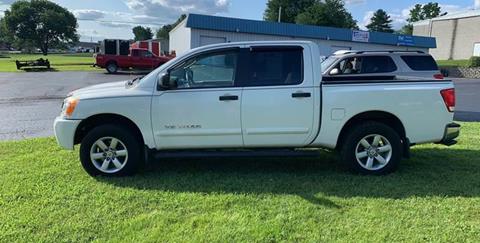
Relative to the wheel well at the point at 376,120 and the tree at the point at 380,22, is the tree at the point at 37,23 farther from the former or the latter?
the wheel well at the point at 376,120

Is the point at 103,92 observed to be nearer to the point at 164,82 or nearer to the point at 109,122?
the point at 109,122

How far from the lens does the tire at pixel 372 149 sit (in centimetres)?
535

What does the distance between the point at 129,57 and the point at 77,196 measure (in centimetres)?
2636

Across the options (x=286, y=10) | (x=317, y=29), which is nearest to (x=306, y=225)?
(x=317, y=29)

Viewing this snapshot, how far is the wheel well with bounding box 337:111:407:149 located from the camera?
17.7 feet

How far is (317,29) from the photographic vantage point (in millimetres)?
33344

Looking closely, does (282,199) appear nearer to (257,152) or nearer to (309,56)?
(257,152)

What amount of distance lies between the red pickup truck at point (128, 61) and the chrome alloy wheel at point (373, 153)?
25.4 meters

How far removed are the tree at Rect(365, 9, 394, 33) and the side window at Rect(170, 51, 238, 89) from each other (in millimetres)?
94181

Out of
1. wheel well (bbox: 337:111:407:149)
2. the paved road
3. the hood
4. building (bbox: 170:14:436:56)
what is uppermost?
building (bbox: 170:14:436:56)

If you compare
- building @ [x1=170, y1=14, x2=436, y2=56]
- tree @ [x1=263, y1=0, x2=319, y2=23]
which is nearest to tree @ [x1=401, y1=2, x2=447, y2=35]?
tree @ [x1=263, y1=0, x2=319, y2=23]

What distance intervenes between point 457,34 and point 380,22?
133 ft

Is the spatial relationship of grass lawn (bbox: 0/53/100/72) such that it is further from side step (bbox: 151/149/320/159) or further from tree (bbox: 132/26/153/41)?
tree (bbox: 132/26/153/41)

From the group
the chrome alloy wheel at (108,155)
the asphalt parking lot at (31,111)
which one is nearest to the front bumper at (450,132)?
the chrome alloy wheel at (108,155)
